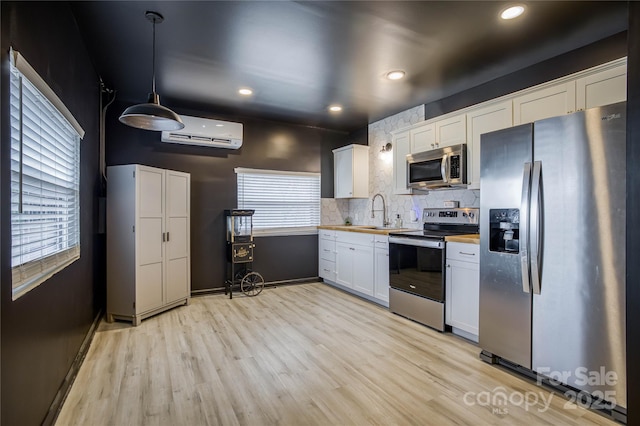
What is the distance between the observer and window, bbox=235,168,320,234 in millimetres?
5121

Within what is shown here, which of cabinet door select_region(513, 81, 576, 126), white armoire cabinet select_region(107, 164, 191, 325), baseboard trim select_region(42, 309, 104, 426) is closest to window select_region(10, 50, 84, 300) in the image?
baseboard trim select_region(42, 309, 104, 426)

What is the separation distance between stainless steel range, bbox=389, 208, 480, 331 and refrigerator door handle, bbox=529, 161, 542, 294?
97 centimetres

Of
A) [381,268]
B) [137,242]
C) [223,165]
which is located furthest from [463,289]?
[223,165]

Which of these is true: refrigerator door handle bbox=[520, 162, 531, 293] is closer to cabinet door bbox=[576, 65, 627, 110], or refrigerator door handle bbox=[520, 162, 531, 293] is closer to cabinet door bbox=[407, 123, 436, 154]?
cabinet door bbox=[576, 65, 627, 110]

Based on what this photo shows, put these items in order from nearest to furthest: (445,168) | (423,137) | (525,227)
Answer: (525,227), (445,168), (423,137)

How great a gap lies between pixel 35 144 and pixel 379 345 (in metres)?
2.86

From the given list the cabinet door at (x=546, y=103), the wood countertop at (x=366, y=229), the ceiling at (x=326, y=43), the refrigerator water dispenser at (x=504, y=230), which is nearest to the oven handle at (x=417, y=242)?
the wood countertop at (x=366, y=229)

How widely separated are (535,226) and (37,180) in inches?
121

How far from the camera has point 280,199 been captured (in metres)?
5.38

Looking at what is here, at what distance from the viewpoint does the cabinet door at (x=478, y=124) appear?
3.15 m

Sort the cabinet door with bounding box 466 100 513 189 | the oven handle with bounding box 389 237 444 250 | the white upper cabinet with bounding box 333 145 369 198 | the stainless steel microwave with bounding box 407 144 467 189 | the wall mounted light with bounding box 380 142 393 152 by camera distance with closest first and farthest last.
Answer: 1. the cabinet door with bounding box 466 100 513 189
2. the oven handle with bounding box 389 237 444 250
3. the stainless steel microwave with bounding box 407 144 467 189
4. the wall mounted light with bounding box 380 142 393 152
5. the white upper cabinet with bounding box 333 145 369 198

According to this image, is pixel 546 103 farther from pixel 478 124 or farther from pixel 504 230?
pixel 504 230

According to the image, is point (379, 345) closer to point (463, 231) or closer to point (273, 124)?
point (463, 231)

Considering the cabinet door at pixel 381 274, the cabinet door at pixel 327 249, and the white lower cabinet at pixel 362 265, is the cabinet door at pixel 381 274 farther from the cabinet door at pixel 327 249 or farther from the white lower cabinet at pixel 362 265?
the cabinet door at pixel 327 249
